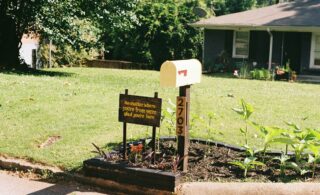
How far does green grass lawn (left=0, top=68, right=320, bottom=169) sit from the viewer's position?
28.7 ft

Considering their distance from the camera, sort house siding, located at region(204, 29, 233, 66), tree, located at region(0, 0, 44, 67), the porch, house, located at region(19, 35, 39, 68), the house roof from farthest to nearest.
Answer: house siding, located at region(204, 29, 233, 66) → house, located at region(19, 35, 39, 68) → the porch → the house roof → tree, located at region(0, 0, 44, 67)

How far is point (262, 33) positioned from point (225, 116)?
677 inches

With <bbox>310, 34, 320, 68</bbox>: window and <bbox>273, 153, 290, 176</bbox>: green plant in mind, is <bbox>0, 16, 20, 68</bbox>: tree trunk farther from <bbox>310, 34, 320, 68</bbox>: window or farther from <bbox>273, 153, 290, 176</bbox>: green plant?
<bbox>273, 153, 290, 176</bbox>: green plant

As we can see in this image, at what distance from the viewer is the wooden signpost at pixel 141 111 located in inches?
277

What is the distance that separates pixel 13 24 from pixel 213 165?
15.6 meters

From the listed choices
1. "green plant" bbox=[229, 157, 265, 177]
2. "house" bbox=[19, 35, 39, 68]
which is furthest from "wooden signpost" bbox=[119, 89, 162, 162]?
"house" bbox=[19, 35, 39, 68]

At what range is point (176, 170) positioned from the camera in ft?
22.6

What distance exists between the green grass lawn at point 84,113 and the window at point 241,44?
1211 cm

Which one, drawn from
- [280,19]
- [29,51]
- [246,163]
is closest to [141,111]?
[246,163]

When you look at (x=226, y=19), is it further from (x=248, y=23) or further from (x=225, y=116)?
(x=225, y=116)

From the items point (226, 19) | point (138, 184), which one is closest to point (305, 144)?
point (138, 184)

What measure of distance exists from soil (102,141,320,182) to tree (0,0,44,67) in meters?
12.8

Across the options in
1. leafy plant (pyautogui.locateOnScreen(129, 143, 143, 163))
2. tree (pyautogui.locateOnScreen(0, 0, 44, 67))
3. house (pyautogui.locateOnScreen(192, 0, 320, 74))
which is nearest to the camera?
leafy plant (pyautogui.locateOnScreen(129, 143, 143, 163))

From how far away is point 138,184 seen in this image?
681 cm
